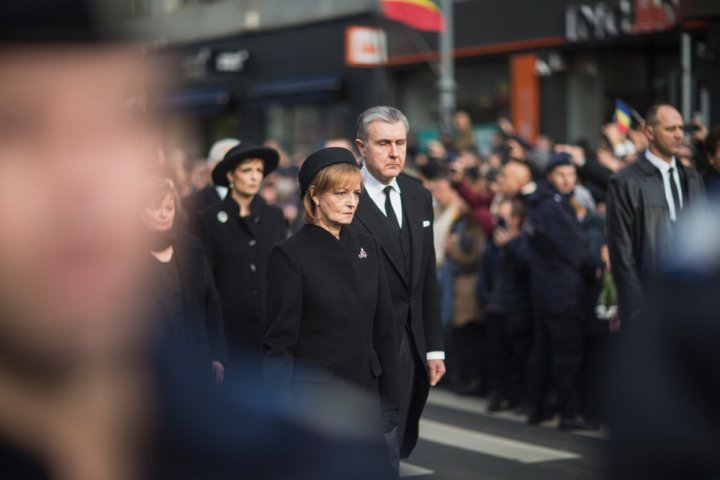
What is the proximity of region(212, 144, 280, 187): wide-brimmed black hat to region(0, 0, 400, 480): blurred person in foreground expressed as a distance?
6.95 metres

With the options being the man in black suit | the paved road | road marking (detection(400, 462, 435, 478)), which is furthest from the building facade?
the man in black suit

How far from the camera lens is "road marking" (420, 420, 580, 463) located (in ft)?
27.7

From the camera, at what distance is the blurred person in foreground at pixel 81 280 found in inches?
37.0

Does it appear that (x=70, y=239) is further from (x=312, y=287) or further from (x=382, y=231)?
(x=382, y=231)

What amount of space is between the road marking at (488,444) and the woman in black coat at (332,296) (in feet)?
10.3

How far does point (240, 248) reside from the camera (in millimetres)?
7926

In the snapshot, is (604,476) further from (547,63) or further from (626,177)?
(547,63)

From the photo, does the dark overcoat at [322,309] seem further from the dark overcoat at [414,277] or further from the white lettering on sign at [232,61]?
the white lettering on sign at [232,61]

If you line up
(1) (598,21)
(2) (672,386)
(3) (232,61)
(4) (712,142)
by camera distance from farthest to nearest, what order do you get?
(3) (232,61) < (1) (598,21) < (4) (712,142) < (2) (672,386)

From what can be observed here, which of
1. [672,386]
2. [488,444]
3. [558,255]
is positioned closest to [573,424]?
[488,444]

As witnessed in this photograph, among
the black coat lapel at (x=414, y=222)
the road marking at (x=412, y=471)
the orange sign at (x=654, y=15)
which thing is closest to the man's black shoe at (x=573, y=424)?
the road marking at (x=412, y=471)

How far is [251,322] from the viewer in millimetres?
7938

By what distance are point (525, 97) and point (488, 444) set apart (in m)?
12.7

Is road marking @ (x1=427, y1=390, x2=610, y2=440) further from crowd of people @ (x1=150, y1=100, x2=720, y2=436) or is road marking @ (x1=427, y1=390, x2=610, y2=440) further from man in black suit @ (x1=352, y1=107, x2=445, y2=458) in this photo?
man in black suit @ (x1=352, y1=107, x2=445, y2=458)
